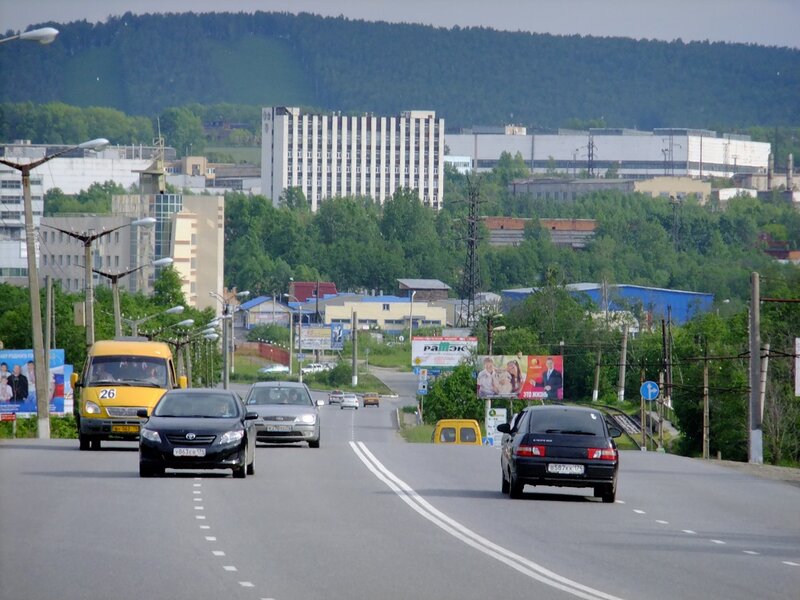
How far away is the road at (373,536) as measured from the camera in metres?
14.8

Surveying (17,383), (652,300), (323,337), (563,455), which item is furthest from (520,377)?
(652,300)

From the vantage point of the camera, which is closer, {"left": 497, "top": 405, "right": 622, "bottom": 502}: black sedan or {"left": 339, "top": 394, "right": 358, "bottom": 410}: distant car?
{"left": 497, "top": 405, "right": 622, "bottom": 502}: black sedan

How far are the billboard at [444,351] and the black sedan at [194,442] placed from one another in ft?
235

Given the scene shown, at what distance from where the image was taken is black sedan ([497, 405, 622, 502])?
23.7 metres

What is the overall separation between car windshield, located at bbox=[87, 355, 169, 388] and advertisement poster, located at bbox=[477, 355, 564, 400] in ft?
172

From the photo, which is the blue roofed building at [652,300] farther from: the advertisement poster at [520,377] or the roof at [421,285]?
the advertisement poster at [520,377]

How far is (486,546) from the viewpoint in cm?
1792

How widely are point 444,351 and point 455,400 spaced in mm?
5108

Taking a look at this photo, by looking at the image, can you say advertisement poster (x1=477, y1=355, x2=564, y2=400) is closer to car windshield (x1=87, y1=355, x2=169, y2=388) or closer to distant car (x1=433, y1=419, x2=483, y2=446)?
distant car (x1=433, y1=419, x2=483, y2=446)

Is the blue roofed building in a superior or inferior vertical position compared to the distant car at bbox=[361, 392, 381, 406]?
superior

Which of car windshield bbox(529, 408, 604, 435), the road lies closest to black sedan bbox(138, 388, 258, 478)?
the road

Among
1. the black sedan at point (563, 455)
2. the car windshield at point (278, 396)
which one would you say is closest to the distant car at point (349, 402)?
the car windshield at point (278, 396)

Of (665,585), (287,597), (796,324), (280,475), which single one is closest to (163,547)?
(287,597)

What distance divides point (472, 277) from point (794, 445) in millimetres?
→ 47013
